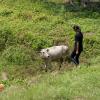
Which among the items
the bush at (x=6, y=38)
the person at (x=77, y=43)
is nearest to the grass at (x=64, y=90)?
the person at (x=77, y=43)

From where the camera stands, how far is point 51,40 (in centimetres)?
1958

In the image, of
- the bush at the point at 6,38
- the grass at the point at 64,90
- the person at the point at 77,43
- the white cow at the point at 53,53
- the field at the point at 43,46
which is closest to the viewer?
the grass at the point at 64,90

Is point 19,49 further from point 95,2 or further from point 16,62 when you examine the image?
point 95,2

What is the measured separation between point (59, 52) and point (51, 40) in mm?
2699

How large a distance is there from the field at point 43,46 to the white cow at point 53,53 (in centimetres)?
47

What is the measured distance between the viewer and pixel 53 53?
16.8m

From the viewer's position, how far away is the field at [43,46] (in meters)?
11.6

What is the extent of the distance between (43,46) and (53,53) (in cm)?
245

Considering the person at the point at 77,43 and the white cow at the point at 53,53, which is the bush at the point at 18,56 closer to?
the white cow at the point at 53,53

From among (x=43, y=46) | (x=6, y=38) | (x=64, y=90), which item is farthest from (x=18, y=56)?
(x=64, y=90)

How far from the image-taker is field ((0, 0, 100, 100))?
458 inches

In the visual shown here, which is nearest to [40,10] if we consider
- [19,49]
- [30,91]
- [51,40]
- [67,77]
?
[51,40]

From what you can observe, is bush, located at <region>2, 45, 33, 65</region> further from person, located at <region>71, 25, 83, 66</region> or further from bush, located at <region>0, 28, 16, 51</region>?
→ person, located at <region>71, 25, 83, 66</region>

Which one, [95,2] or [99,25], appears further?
[95,2]
